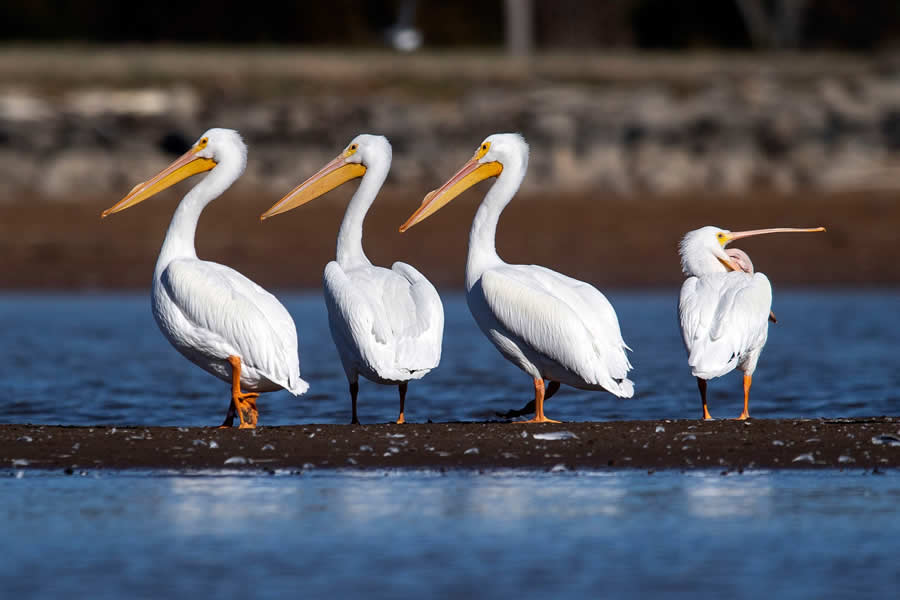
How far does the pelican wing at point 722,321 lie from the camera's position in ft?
24.1

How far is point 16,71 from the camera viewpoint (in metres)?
19.6

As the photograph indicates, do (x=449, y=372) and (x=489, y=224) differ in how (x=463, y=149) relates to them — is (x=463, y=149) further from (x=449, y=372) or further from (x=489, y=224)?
(x=489, y=224)

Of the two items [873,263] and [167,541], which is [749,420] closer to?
[167,541]

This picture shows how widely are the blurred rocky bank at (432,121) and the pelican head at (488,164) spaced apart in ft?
29.1

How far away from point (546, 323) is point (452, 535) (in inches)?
80.7

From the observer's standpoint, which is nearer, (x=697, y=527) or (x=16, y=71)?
(x=697, y=527)

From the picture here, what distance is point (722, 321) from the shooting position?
293 inches

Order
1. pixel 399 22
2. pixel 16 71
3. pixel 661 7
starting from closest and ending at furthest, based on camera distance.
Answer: pixel 16 71, pixel 399 22, pixel 661 7

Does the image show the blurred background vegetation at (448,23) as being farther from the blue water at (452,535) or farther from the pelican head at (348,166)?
the blue water at (452,535)

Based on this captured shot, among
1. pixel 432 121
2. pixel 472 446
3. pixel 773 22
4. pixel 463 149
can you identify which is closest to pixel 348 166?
pixel 472 446

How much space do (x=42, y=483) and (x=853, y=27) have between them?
24.5 meters

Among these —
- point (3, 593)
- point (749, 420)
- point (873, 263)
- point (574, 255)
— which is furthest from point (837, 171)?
point (3, 593)

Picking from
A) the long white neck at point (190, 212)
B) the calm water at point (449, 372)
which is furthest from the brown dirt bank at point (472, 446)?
the calm water at point (449, 372)

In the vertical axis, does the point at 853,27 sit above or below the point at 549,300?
above
